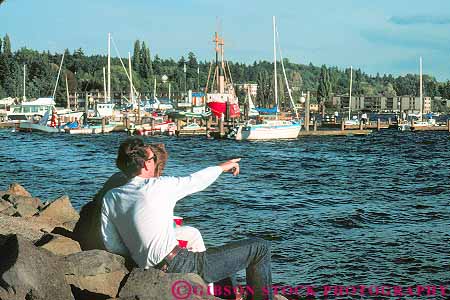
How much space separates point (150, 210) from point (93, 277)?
30.6 inches

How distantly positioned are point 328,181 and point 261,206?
742 cm

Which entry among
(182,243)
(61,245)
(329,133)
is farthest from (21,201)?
(329,133)

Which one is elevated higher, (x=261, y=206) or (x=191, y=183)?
(x=191, y=183)

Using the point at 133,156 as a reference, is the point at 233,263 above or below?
below


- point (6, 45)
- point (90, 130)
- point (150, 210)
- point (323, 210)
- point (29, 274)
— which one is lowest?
point (90, 130)

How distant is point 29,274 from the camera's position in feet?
16.3

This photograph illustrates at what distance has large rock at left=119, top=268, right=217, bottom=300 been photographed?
5.15 metres

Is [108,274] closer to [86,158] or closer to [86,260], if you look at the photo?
[86,260]

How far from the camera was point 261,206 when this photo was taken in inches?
655

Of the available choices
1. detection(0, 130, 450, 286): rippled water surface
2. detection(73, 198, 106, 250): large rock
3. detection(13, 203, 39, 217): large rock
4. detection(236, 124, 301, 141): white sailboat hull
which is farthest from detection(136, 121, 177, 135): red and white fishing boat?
detection(73, 198, 106, 250): large rock

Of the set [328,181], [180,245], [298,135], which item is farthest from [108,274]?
[298,135]

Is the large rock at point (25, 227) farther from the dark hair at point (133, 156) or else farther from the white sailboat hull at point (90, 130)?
the white sailboat hull at point (90, 130)

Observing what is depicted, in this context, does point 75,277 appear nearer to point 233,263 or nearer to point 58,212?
point 233,263

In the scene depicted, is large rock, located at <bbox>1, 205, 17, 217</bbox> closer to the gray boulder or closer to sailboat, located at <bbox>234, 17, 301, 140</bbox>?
the gray boulder
